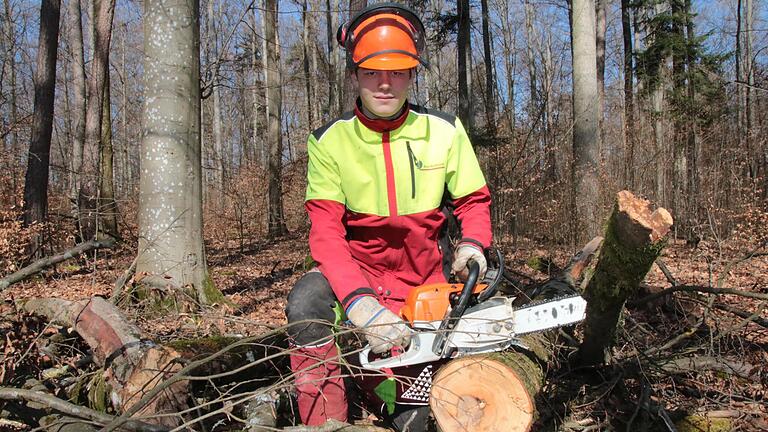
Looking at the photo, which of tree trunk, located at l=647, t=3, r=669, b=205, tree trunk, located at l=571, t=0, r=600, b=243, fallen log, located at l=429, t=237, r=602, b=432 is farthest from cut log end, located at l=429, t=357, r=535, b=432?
tree trunk, located at l=647, t=3, r=669, b=205

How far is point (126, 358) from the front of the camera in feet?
8.09

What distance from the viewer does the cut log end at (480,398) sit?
6.39 feet

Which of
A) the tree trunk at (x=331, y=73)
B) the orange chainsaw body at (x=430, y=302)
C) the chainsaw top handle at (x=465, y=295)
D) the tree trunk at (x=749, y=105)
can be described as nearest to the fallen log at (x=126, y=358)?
the orange chainsaw body at (x=430, y=302)

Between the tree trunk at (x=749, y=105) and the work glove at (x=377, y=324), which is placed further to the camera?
the tree trunk at (x=749, y=105)

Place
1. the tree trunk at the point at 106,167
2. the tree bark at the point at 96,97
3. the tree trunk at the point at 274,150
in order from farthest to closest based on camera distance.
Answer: the tree trunk at the point at 274,150 < the tree trunk at the point at 106,167 < the tree bark at the point at 96,97

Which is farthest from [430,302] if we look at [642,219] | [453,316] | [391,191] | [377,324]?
[642,219]

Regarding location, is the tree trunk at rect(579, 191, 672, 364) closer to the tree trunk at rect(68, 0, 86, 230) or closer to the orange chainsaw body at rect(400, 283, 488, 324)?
the orange chainsaw body at rect(400, 283, 488, 324)

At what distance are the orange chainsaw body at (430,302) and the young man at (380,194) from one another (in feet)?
1.01

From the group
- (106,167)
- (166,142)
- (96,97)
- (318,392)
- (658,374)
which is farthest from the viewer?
(106,167)

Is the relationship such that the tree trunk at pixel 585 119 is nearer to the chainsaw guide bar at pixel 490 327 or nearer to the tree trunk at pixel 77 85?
the chainsaw guide bar at pixel 490 327

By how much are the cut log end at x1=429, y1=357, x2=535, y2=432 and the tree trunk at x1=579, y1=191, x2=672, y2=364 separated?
2.56 ft

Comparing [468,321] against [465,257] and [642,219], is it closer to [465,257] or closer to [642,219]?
[465,257]

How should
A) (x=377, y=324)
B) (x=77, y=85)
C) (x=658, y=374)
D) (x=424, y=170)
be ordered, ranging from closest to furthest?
(x=377, y=324)
(x=424, y=170)
(x=658, y=374)
(x=77, y=85)

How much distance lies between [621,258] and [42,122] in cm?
931
